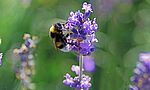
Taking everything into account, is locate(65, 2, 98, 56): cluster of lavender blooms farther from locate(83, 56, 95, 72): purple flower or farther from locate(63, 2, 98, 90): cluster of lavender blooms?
locate(83, 56, 95, 72): purple flower

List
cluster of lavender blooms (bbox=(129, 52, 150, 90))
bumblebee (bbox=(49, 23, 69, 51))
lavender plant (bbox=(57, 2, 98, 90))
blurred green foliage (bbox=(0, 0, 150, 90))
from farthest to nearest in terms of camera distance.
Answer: blurred green foliage (bbox=(0, 0, 150, 90)) → bumblebee (bbox=(49, 23, 69, 51)) → cluster of lavender blooms (bbox=(129, 52, 150, 90)) → lavender plant (bbox=(57, 2, 98, 90))

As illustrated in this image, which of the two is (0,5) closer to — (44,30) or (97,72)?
(44,30)

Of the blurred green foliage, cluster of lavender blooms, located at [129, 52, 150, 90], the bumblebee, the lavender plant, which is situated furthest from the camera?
the blurred green foliage

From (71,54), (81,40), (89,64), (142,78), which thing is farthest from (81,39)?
(71,54)

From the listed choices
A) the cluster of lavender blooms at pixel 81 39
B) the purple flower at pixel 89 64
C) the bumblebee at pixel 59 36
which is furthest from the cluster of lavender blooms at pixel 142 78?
the purple flower at pixel 89 64

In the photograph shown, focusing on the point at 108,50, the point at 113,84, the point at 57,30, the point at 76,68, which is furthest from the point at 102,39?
the point at 76,68

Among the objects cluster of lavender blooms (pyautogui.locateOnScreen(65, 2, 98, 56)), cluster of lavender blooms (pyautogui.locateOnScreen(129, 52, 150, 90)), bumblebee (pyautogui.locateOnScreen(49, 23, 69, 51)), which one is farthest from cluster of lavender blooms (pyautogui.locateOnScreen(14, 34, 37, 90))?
cluster of lavender blooms (pyautogui.locateOnScreen(129, 52, 150, 90))

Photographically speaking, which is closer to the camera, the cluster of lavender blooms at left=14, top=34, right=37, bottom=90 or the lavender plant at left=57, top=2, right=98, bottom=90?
the lavender plant at left=57, top=2, right=98, bottom=90

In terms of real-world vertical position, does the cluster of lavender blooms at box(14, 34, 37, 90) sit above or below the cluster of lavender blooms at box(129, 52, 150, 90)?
above
